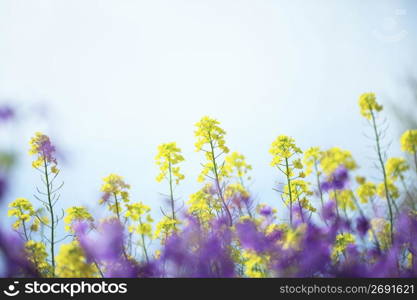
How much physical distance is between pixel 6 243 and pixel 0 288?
2.61 ft

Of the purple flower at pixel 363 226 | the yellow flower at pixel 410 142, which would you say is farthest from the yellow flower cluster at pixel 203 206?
the yellow flower at pixel 410 142

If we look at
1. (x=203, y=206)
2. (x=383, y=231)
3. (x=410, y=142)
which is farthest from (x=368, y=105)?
(x=203, y=206)

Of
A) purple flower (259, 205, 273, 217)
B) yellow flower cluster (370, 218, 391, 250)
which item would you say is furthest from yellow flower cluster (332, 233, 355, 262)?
purple flower (259, 205, 273, 217)

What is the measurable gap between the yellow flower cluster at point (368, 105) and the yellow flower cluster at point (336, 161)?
0.48 m

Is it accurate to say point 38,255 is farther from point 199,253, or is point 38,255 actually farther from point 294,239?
point 294,239

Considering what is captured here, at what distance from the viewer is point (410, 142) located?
4.18 meters

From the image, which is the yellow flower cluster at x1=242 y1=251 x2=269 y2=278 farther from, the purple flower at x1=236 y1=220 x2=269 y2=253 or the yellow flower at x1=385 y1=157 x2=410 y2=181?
the yellow flower at x1=385 y1=157 x2=410 y2=181

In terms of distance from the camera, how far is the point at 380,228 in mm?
4383

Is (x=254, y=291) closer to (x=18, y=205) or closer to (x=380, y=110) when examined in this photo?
(x=380, y=110)

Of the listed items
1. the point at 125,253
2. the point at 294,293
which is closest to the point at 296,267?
the point at 294,293

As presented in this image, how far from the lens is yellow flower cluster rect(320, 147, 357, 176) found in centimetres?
396

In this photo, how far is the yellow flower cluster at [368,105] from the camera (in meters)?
4.07

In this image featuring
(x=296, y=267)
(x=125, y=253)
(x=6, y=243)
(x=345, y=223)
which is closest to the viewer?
(x=6, y=243)

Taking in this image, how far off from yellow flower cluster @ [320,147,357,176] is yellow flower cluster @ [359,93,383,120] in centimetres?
48
